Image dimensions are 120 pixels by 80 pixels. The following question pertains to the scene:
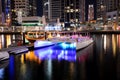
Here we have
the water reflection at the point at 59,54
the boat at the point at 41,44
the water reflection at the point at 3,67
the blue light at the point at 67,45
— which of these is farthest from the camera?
the boat at the point at 41,44

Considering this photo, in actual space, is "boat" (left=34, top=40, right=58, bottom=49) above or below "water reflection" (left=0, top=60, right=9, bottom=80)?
above

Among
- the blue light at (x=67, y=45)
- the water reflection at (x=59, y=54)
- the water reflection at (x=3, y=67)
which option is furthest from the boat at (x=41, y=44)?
the water reflection at (x=3, y=67)

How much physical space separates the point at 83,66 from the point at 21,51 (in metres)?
16.6

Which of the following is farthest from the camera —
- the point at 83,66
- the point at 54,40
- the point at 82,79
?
the point at 54,40

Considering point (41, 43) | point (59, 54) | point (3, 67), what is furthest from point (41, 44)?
point (3, 67)

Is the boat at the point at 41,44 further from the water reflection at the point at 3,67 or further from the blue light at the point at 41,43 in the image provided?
the water reflection at the point at 3,67

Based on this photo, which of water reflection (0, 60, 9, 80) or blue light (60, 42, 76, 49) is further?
blue light (60, 42, 76, 49)

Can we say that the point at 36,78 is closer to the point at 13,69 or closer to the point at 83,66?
the point at 13,69

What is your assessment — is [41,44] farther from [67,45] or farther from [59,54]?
[59,54]

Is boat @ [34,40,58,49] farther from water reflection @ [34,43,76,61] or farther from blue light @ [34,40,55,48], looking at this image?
water reflection @ [34,43,76,61]

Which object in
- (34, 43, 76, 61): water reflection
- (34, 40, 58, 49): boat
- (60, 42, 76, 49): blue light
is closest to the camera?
(34, 43, 76, 61): water reflection

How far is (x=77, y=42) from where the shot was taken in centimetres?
5316

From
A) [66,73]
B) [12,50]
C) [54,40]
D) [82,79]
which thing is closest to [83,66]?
[66,73]

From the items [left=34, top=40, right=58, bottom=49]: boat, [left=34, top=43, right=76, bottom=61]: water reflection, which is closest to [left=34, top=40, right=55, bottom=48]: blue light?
[left=34, top=40, right=58, bottom=49]: boat
